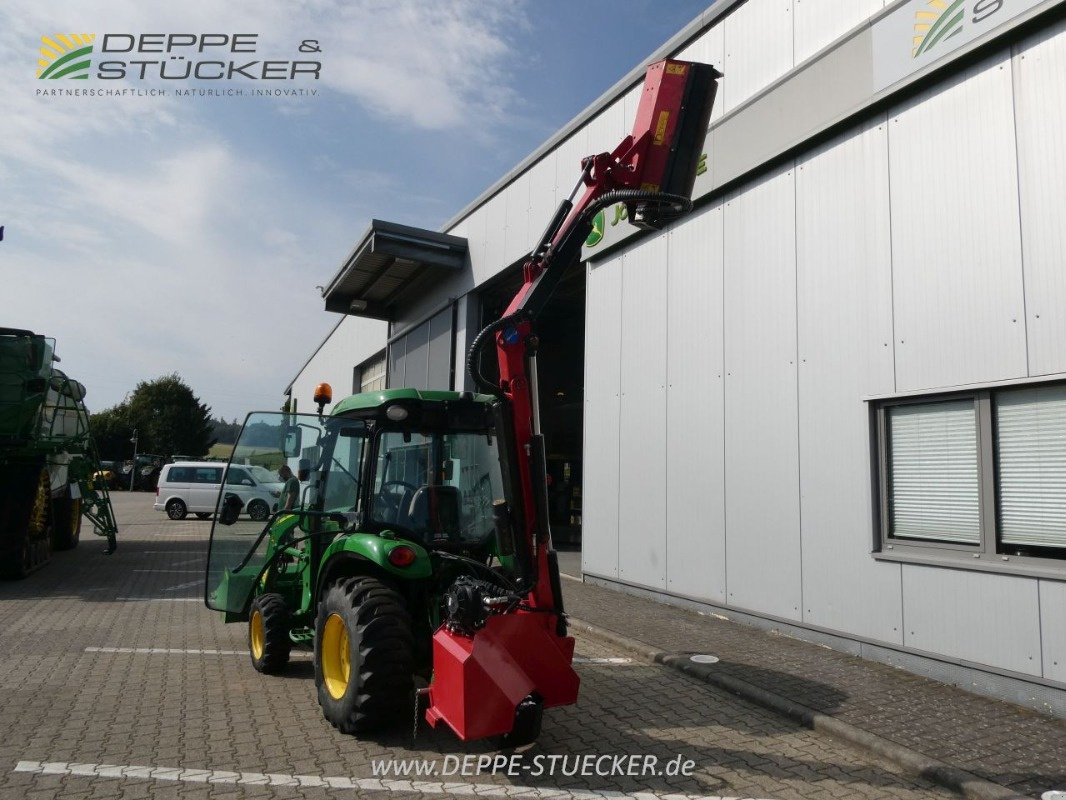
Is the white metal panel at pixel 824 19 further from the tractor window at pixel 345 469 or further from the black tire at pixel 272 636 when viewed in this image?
the black tire at pixel 272 636

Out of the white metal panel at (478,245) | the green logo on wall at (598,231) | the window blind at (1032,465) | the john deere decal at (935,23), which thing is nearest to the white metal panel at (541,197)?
the green logo on wall at (598,231)

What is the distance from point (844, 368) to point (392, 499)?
14.1 feet

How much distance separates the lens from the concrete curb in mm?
3883

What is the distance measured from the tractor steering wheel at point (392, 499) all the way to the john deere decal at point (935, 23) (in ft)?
18.3

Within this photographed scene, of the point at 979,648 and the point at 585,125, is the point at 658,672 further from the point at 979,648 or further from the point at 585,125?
the point at 585,125

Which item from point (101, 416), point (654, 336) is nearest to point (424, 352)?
point (654, 336)

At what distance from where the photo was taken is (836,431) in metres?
6.87

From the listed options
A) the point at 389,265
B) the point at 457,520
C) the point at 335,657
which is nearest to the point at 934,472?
the point at 457,520

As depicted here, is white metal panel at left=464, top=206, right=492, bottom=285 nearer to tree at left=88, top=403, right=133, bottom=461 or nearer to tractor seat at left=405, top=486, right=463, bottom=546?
tractor seat at left=405, top=486, right=463, bottom=546

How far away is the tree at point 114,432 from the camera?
56.8m

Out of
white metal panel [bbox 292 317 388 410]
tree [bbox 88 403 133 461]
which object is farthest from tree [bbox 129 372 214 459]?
white metal panel [bbox 292 317 388 410]

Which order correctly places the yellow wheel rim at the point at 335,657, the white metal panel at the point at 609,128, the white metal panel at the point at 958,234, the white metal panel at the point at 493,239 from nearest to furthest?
the yellow wheel rim at the point at 335,657 < the white metal panel at the point at 958,234 < the white metal panel at the point at 609,128 < the white metal panel at the point at 493,239

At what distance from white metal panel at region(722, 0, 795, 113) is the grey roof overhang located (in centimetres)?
787

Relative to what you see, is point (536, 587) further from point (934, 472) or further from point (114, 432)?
point (114, 432)
